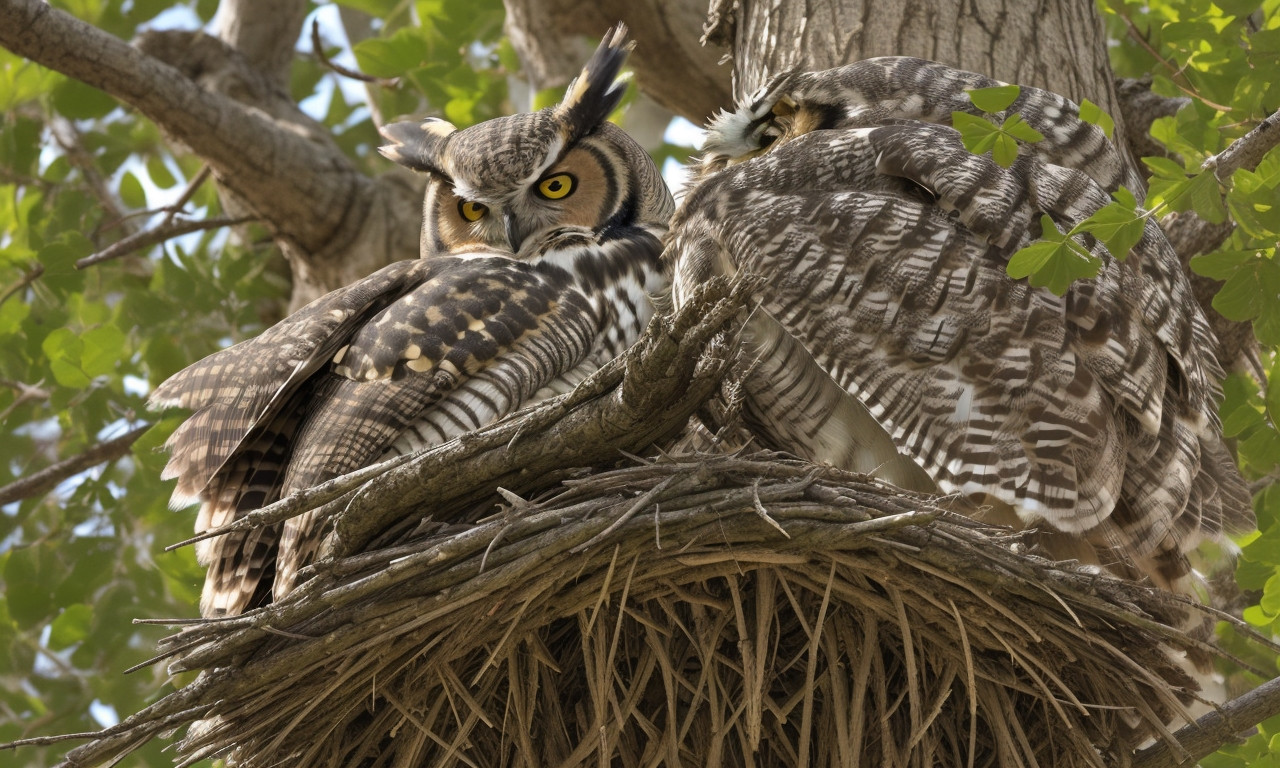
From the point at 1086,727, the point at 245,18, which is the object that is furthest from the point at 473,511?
the point at 245,18

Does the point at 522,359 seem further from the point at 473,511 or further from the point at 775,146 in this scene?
the point at 775,146

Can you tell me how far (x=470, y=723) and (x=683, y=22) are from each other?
2.20 meters

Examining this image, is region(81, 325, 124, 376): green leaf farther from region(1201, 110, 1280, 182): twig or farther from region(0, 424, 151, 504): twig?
region(1201, 110, 1280, 182): twig

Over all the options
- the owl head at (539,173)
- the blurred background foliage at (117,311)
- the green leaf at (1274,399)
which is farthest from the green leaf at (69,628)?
the green leaf at (1274,399)

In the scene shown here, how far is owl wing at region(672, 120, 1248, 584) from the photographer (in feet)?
6.20

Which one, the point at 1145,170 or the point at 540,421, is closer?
the point at 540,421

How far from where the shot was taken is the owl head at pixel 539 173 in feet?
8.79

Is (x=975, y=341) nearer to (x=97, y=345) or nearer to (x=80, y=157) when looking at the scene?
(x=97, y=345)

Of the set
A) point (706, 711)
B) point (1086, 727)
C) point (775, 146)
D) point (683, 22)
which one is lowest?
point (1086, 727)

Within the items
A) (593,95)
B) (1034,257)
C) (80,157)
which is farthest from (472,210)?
(80,157)

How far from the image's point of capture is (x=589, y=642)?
1.85m

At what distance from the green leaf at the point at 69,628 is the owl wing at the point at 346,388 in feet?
3.38

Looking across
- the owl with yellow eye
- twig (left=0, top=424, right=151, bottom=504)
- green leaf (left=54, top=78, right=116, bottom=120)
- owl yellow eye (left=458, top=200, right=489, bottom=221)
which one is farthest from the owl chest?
green leaf (left=54, top=78, right=116, bottom=120)

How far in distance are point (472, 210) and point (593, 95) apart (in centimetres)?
37
